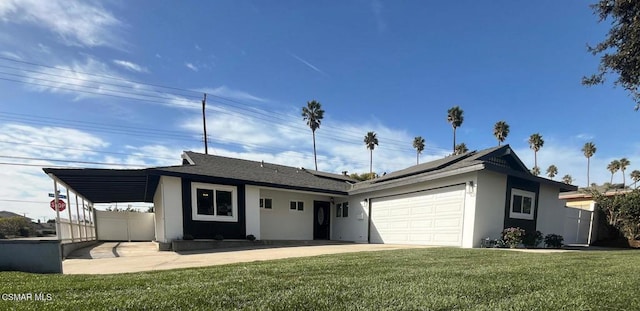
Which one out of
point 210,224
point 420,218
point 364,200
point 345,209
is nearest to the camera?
point 210,224

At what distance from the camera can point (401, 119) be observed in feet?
66.6

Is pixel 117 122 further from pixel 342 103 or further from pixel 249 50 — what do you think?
pixel 342 103

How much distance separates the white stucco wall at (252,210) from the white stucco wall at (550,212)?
11184mm

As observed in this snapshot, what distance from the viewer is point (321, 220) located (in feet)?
54.3

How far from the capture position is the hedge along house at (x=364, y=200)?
405 inches

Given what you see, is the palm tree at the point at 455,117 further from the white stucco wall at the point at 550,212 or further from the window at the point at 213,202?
the window at the point at 213,202

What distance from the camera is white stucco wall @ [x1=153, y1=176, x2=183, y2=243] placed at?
1063 cm

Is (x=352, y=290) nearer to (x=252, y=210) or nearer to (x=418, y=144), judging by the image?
(x=252, y=210)

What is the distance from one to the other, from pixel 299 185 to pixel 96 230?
12.7 metres

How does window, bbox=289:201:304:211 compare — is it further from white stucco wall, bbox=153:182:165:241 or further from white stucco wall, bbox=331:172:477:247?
white stucco wall, bbox=153:182:165:241

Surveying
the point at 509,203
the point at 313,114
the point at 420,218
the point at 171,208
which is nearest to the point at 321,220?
the point at 420,218

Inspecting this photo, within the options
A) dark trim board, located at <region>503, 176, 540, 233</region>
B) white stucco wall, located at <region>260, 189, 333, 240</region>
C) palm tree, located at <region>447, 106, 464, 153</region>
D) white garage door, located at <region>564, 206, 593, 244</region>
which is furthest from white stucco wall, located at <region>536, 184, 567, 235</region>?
palm tree, located at <region>447, 106, 464, 153</region>

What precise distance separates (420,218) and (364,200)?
11.5ft

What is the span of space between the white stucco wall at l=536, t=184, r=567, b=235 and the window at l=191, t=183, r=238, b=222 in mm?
12045
